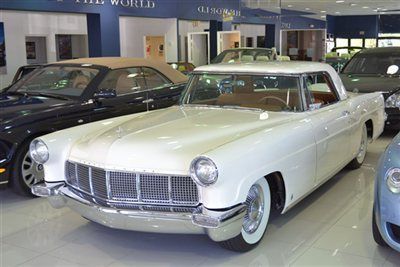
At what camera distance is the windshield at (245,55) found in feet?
42.1

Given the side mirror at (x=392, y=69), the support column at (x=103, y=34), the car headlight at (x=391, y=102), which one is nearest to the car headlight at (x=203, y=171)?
the car headlight at (x=391, y=102)

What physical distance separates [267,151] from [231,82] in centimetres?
141

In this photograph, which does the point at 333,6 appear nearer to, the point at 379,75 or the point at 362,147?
the point at 379,75

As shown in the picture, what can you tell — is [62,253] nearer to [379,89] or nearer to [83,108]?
[83,108]

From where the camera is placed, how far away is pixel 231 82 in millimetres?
4859

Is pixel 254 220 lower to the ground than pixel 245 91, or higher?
lower

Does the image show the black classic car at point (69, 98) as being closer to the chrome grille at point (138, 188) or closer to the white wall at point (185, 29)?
the chrome grille at point (138, 188)

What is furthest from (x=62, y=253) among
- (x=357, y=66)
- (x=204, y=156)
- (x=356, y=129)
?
(x=357, y=66)

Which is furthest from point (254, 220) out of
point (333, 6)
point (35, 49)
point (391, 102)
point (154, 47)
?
point (333, 6)

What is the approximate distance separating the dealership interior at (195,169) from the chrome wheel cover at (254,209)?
0.04ft

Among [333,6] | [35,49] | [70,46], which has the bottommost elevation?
[35,49]

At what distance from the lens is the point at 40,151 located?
4.05 m

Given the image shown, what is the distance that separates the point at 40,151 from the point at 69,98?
6.29 feet

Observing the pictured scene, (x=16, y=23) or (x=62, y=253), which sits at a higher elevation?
(x=16, y=23)
